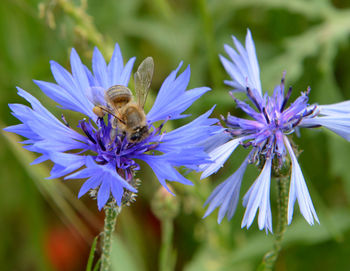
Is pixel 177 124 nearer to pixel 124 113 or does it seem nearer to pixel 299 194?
pixel 124 113

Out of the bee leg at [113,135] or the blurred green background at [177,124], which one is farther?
the blurred green background at [177,124]

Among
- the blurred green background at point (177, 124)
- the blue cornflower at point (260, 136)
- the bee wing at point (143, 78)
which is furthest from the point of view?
the blurred green background at point (177, 124)

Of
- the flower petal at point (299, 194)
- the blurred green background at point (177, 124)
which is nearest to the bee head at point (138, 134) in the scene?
the flower petal at point (299, 194)

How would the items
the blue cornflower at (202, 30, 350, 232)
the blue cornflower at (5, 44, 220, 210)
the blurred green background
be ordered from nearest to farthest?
the blue cornflower at (5, 44, 220, 210) → the blue cornflower at (202, 30, 350, 232) → the blurred green background

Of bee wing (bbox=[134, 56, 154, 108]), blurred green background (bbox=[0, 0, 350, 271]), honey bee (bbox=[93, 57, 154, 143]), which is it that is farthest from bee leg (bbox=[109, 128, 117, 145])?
blurred green background (bbox=[0, 0, 350, 271])

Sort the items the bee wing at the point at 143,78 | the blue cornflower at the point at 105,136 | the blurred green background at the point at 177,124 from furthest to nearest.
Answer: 1. the blurred green background at the point at 177,124
2. the bee wing at the point at 143,78
3. the blue cornflower at the point at 105,136

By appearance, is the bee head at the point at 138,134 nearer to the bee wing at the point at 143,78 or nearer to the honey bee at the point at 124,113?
the honey bee at the point at 124,113

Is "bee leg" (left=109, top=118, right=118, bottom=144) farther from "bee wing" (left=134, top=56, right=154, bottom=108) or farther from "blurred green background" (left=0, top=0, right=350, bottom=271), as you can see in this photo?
"blurred green background" (left=0, top=0, right=350, bottom=271)
